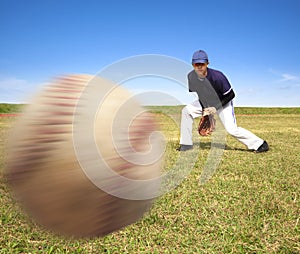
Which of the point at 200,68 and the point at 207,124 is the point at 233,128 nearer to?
the point at 207,124

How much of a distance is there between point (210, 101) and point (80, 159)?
5203mm

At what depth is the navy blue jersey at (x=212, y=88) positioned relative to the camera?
6.86 metres

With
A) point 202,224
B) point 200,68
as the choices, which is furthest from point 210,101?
point 202,224

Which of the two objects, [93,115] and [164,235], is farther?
[164,235]

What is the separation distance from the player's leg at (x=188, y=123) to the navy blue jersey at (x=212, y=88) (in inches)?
8.6

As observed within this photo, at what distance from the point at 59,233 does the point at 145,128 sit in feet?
3.47

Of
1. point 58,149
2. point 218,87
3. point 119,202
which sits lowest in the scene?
point 119,202

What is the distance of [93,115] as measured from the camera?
2.58 m

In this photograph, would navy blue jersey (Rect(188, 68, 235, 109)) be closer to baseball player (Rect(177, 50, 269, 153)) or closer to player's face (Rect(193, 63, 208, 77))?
baseball player (Rect(177, 50, 269, 153))

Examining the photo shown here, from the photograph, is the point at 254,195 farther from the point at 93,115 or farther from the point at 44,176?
the point at 44,176

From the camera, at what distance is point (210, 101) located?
7.19m

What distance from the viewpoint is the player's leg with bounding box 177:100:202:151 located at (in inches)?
287

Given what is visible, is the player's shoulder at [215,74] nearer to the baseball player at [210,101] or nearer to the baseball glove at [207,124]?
the baseball player at [210,101]

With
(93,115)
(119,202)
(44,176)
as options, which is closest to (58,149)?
(44,176)
